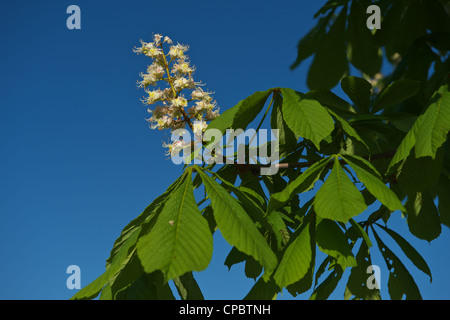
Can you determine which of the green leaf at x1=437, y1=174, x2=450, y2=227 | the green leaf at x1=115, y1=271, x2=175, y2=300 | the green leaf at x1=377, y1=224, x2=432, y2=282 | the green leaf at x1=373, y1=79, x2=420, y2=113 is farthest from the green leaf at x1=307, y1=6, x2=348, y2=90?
the green leaf at x1=115, y1=271, x2=175, y2=300

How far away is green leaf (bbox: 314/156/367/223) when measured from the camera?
1125mm

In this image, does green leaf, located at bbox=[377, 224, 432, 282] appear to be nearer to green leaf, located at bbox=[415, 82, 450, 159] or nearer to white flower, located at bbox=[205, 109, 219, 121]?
green leaf, located at bbox=[415, 82, 450, 159]

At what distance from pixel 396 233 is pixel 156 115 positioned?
47.7 inches

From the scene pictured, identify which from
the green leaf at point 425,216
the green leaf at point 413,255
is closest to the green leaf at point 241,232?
the green leaf at point 413,255

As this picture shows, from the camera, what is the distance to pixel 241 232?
1.11m

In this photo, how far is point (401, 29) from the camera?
2990 millimetres

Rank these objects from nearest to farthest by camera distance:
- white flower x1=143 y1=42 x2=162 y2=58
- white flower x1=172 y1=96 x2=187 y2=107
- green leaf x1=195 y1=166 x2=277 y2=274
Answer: green leaf x1=195 y1=166 x2=277 y2=274
white flower x1=172 y1=96 x2=187 y2=107
white flower x1=143 y1=42 x2=162 y2=58

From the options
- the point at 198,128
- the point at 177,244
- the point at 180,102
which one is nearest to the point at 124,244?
the point at 177,244

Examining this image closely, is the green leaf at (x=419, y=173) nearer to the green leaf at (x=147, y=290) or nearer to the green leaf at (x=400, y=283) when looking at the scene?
the green leaf at (x=400, y=283)

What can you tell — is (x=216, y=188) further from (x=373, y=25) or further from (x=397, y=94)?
(x=373, y=25)

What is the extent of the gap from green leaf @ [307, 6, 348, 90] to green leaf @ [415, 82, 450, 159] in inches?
45.6

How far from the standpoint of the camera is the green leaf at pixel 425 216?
2170mm

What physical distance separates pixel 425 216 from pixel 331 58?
1.06 meters
